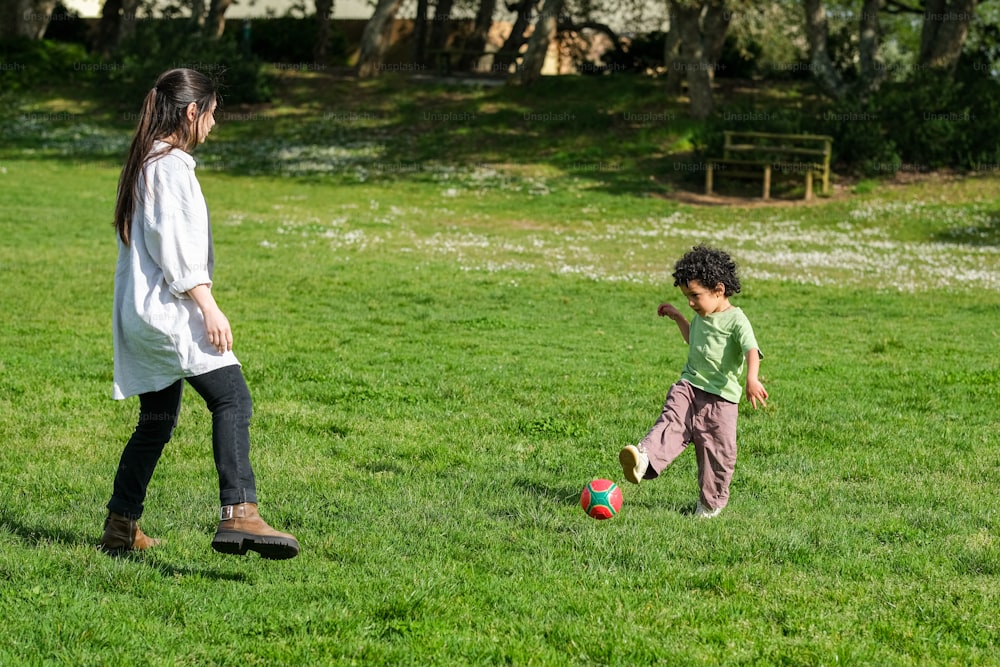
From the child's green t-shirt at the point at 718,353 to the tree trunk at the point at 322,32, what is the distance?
133ft

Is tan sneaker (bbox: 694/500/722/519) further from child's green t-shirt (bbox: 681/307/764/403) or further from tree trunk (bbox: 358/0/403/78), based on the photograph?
tree trunk (bbox: 358/0/403/78)

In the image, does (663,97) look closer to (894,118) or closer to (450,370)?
(894,118)

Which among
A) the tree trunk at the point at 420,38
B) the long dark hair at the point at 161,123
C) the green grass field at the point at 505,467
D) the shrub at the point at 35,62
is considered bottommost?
the green grass field at the point at 505,467

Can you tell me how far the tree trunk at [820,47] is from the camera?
3098cm

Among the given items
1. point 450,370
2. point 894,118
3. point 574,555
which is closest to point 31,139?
point 894,118

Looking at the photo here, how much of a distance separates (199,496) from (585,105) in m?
30.2

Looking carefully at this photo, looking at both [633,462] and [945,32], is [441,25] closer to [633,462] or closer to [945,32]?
[945,32]

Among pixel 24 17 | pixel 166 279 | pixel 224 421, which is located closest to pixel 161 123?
A: pixel 166 279

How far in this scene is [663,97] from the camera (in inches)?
1391

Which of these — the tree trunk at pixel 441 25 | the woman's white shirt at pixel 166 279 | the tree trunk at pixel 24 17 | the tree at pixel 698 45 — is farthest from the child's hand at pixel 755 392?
the tree trunk at pixel 24 17

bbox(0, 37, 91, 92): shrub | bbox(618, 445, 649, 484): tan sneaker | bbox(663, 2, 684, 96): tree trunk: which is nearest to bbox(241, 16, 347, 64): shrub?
bbox(0, 37, 91, 92): shrub

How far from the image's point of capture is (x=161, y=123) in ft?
16.4

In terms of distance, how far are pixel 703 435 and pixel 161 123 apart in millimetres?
3262

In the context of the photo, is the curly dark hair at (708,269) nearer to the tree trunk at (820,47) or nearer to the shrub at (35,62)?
the tree trunk at (820,47)
